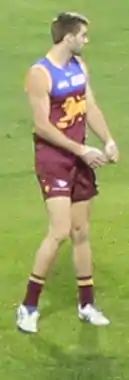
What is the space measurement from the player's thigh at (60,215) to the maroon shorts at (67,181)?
3 centimetres

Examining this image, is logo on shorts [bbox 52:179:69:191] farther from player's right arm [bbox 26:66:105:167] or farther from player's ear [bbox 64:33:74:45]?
player's ear [bbox 64:33:74:45]

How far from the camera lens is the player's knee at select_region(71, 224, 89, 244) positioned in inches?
253

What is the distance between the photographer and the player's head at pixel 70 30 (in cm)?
604

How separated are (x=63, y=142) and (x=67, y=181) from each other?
0.84 ft

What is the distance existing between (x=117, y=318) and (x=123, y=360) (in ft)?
2.20

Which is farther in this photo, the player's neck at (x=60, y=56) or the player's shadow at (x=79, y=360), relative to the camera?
the player's neck at (x=60, y=56)

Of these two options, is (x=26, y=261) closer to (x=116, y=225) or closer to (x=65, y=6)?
(x=116, y=225)

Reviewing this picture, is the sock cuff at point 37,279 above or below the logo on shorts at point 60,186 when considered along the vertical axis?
below

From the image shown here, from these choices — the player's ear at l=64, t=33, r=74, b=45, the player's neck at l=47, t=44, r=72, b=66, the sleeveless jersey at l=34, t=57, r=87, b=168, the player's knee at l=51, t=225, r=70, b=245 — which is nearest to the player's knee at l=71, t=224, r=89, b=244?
the player's knee at l=51, t=225, r=70, b=245

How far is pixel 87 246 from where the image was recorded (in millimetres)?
6523

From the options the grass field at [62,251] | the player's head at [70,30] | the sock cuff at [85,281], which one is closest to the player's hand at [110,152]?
the player's head at [70,30]

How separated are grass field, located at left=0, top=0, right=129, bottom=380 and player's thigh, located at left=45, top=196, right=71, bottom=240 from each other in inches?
26.4

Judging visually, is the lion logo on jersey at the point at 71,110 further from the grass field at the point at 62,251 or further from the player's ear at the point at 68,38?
the grass field at the point at 62,251

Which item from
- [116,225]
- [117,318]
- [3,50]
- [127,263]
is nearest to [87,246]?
[117,318]
